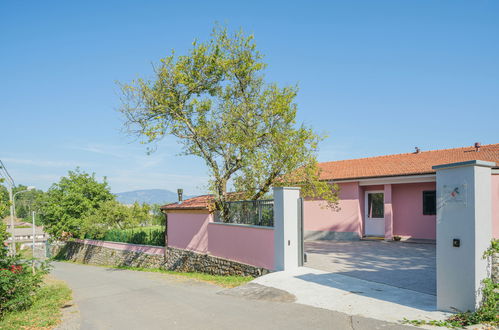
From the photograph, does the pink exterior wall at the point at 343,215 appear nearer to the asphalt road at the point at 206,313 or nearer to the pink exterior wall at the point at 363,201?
the pink exterior wall at the point at 363,201

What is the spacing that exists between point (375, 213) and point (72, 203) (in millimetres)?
27851

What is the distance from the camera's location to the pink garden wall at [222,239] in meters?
11.2

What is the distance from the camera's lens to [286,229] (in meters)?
10.3

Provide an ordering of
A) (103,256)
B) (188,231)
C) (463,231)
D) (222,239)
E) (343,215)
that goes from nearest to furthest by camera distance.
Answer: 1. (463,231)
2. (222,239)
3. (188,231)
4. (343,215)
5. (103,256)

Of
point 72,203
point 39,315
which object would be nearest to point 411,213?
point 39,315

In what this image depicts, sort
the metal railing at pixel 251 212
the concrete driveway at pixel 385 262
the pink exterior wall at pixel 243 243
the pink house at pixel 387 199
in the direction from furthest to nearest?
the pink house at pixel 387 199 → the metal railing at pixel 251 212 → the pink exterior wall at pixel 243 243 → the concrete driveway at pixel 385 262

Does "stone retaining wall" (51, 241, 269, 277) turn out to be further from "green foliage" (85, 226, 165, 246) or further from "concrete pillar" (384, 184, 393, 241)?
"concrete pillar" (384, 184, 393, 241)

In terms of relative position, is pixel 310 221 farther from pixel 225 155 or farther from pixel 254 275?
pixel 254 275

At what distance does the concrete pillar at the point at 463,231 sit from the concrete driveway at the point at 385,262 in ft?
5.60

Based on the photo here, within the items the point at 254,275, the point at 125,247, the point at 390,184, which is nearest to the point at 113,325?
the point at 254,275

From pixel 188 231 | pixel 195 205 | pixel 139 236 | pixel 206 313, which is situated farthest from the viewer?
pixel 139 236

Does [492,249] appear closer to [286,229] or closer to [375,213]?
[286,229]

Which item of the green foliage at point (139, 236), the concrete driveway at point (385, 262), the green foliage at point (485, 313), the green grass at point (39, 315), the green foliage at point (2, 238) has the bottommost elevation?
the green foliage at point (139, 236)

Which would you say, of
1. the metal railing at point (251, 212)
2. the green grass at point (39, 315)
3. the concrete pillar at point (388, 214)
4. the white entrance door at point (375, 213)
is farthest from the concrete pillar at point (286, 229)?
the white entrance door at point (375, 213)
